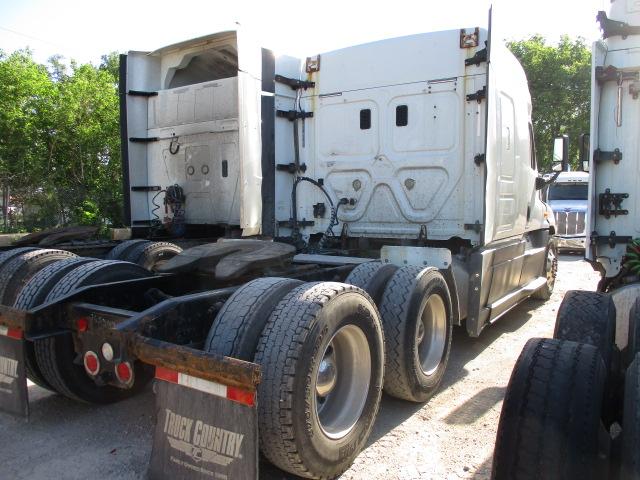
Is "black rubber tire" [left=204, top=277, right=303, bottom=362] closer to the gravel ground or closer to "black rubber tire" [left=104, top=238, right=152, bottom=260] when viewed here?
the gravel ground

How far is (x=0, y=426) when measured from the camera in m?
3.92

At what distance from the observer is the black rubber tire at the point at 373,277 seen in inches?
169

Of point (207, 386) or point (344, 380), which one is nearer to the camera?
point (207, 386)

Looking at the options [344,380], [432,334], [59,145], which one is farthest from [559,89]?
[344,380]

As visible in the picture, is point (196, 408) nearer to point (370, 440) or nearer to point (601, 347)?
point (370, 440)

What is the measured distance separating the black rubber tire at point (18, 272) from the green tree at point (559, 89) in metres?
22.1

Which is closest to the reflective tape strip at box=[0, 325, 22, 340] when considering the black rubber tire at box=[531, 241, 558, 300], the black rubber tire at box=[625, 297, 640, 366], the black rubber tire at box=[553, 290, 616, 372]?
the black rubber tire at box=[553, 290, 616, 372]

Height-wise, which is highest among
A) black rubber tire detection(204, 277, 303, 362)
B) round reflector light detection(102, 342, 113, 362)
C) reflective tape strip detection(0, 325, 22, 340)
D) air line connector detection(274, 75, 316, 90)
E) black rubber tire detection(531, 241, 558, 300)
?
air line connector detection(274, 75, 316, 90)

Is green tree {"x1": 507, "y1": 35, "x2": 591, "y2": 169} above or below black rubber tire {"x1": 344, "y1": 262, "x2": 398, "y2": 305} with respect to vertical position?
above

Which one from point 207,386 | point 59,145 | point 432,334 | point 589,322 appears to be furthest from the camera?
point 59,145

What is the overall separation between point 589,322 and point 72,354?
3421 mm

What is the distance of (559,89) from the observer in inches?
920

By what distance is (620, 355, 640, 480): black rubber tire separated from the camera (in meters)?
1.82

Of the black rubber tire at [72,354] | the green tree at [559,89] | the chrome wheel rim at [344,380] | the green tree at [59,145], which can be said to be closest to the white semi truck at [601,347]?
the chrome wheel rim at [344,380]
